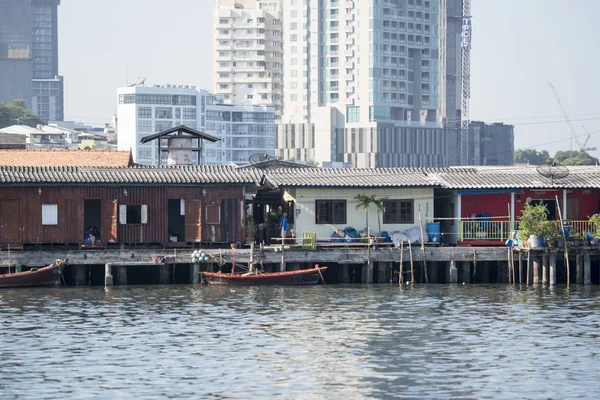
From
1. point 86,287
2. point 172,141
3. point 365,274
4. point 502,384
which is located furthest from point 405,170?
point 502,384

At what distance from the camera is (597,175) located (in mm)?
67312

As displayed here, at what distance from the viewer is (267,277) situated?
58.9 m

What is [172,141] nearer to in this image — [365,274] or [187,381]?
[365,274]

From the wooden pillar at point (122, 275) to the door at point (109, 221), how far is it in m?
2.40

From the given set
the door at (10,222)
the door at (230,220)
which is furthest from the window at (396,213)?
the door at (10,222)

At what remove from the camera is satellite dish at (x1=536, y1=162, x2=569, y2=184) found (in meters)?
64.9

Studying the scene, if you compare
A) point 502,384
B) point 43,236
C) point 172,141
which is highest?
point 172,141

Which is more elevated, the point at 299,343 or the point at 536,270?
the point at 536,270

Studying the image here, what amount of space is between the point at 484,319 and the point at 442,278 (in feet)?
45.6

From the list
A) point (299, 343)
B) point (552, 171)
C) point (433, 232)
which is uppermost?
point (552, 171)

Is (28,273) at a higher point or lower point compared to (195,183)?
lower

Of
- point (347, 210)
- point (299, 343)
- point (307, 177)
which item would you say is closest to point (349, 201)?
point (347, 210)

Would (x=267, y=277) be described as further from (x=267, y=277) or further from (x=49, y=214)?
(x=49, y=214)

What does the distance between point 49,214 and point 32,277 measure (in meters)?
4.49
